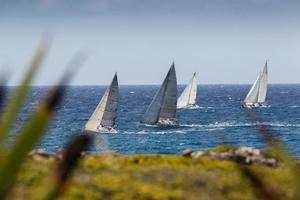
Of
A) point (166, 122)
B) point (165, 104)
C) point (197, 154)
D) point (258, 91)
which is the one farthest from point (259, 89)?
point (197, 154)

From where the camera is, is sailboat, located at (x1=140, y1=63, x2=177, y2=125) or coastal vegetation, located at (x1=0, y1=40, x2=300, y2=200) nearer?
coastal vegetation, located at (x1=0, y1=40, x2=300, y2=200)

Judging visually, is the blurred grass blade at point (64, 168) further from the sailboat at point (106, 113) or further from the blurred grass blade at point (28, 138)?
the sailboat at point (106, 113)

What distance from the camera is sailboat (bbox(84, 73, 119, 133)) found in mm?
98312

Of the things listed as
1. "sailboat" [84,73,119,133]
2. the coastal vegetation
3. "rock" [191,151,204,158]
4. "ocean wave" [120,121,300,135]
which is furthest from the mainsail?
the coastal vegetation

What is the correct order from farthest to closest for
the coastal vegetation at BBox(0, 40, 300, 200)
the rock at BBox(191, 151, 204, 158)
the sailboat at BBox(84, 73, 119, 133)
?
1. the sailboat at BBox(84, 73, 119, 133)
2. the rock at BBox(191, 151, 204, 158)
3. the coastal vegetation at BBox(0, 40, 300, 200)

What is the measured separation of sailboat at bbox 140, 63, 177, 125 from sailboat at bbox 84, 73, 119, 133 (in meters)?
10.5

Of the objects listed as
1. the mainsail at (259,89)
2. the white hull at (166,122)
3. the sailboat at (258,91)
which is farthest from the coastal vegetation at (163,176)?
the mainsail at (259,89)

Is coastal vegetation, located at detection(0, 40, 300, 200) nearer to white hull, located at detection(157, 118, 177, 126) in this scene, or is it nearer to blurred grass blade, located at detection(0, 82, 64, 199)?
blurred grass blade, located at detection(0, 82, 64, 199)

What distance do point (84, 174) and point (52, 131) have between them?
99.7 meters

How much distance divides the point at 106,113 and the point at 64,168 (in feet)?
317

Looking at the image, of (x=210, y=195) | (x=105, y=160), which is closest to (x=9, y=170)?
(x=210, y=195)

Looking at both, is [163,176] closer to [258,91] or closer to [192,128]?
[192,128]

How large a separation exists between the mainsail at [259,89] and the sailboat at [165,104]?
146 feet

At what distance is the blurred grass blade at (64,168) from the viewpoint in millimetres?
2688
